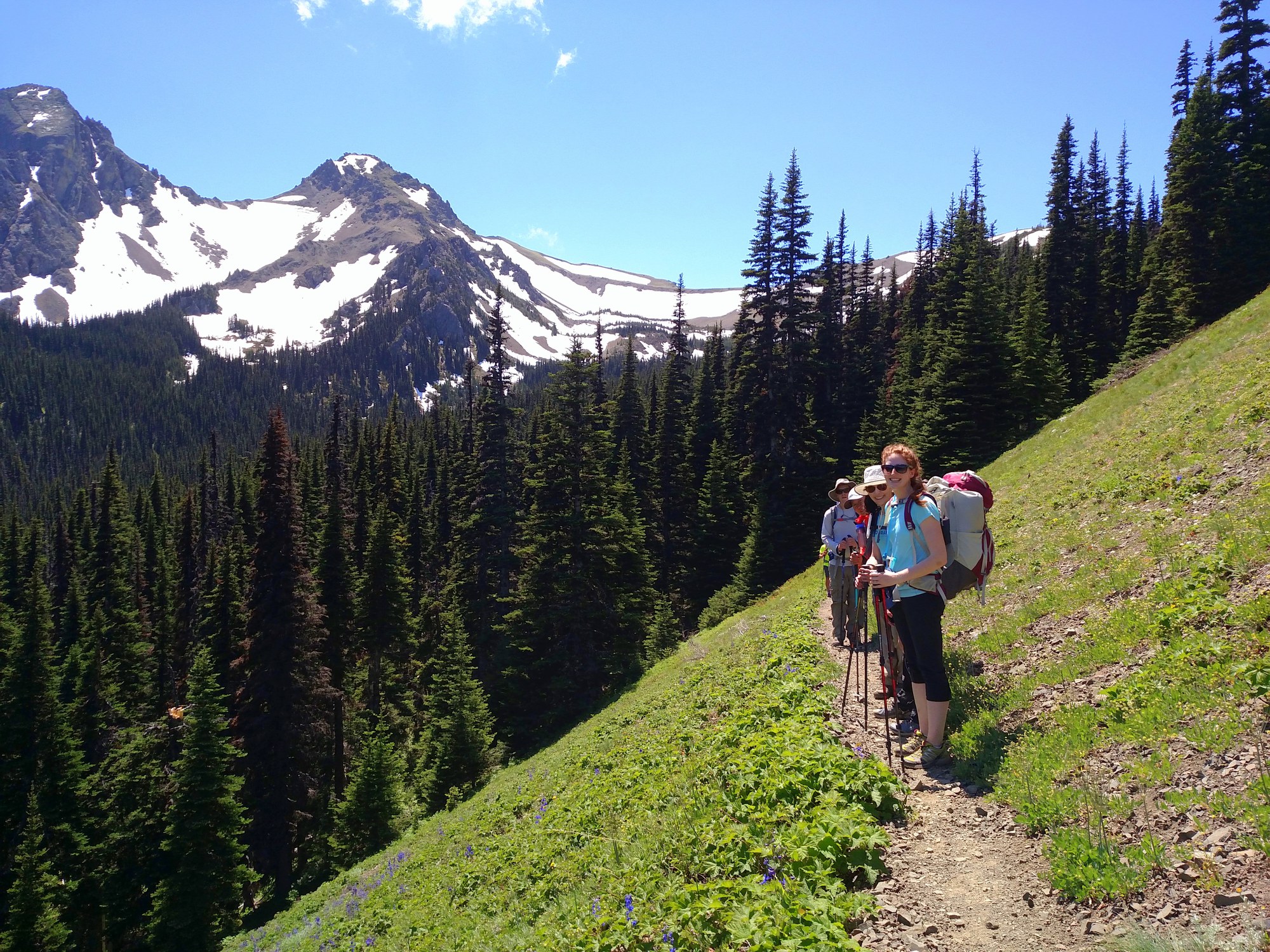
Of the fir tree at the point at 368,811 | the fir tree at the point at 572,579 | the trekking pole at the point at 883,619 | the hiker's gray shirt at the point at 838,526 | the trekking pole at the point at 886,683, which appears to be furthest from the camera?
the fir tree at the point at 572,579

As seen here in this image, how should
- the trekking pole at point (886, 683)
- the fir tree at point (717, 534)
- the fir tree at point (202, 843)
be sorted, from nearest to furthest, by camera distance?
the trekking pole at point (886, 683) < the fir tree at point (202, 843) < the fir tree at point (717, 534)

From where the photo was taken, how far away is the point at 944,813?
568 centimetres

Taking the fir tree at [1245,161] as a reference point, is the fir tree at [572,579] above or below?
below

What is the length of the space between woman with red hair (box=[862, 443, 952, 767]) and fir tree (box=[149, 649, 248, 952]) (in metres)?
26.0

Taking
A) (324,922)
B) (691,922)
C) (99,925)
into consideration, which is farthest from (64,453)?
(691,922)

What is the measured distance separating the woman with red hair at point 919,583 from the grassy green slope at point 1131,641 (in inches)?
15.9

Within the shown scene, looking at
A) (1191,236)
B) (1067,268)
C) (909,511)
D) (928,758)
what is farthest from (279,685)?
(1067,268)

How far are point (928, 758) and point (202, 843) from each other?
88.4 feet

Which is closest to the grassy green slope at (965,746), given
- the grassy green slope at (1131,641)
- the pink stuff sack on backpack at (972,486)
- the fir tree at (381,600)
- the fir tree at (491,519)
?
the grassy green slope at (1131,641)

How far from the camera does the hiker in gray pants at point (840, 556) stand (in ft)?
37.9

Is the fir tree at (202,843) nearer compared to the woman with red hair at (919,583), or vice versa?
the woman with red hair at (919,583)

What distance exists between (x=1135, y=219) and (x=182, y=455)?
21551cm

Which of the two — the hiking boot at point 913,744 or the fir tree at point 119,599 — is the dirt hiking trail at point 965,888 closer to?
the hiking boot at point 913,744

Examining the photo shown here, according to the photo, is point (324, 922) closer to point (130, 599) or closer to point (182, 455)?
point (130, 599)
